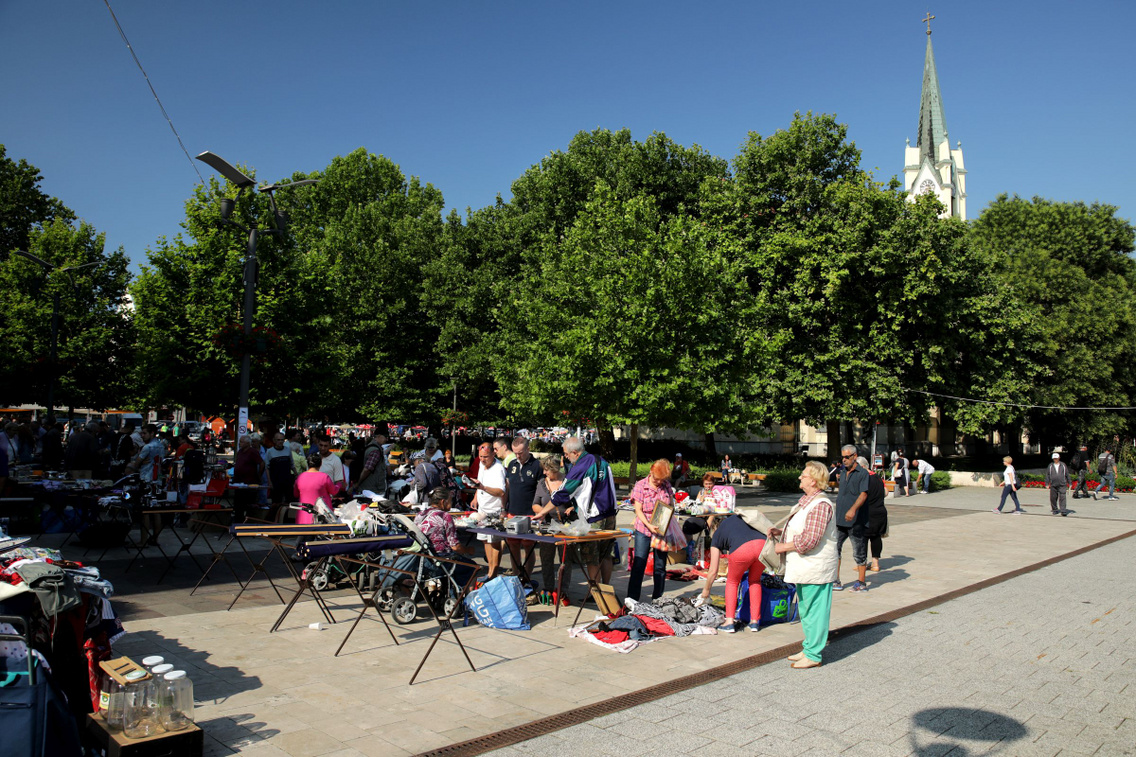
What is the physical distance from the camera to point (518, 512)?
9.25 m

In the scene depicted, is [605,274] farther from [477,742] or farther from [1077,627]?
[477,742]

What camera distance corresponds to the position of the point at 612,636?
24.4 feet

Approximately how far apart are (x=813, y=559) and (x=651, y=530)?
241 centimetres

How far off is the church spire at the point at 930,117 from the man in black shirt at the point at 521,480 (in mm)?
81714

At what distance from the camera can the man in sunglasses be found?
10.5 metres

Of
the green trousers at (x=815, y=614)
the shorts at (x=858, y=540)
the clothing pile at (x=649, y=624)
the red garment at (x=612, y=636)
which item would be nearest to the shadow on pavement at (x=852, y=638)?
the green trousers at (x=815, y=614)

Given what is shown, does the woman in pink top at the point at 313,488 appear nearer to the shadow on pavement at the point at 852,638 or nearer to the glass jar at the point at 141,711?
the glass jar at the point at 141,711

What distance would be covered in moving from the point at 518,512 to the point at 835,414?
960 inches

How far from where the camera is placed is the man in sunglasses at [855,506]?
10.5m

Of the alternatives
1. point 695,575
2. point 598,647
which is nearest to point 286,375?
point 695,575

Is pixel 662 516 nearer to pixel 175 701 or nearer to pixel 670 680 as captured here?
pixel 670 680

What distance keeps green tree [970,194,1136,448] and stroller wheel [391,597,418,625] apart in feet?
119

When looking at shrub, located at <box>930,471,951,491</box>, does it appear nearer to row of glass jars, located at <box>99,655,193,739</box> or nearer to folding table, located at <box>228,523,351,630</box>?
folding table, located at <box>228,523,351,630</box>

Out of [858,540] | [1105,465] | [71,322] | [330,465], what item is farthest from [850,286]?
[71,322]
